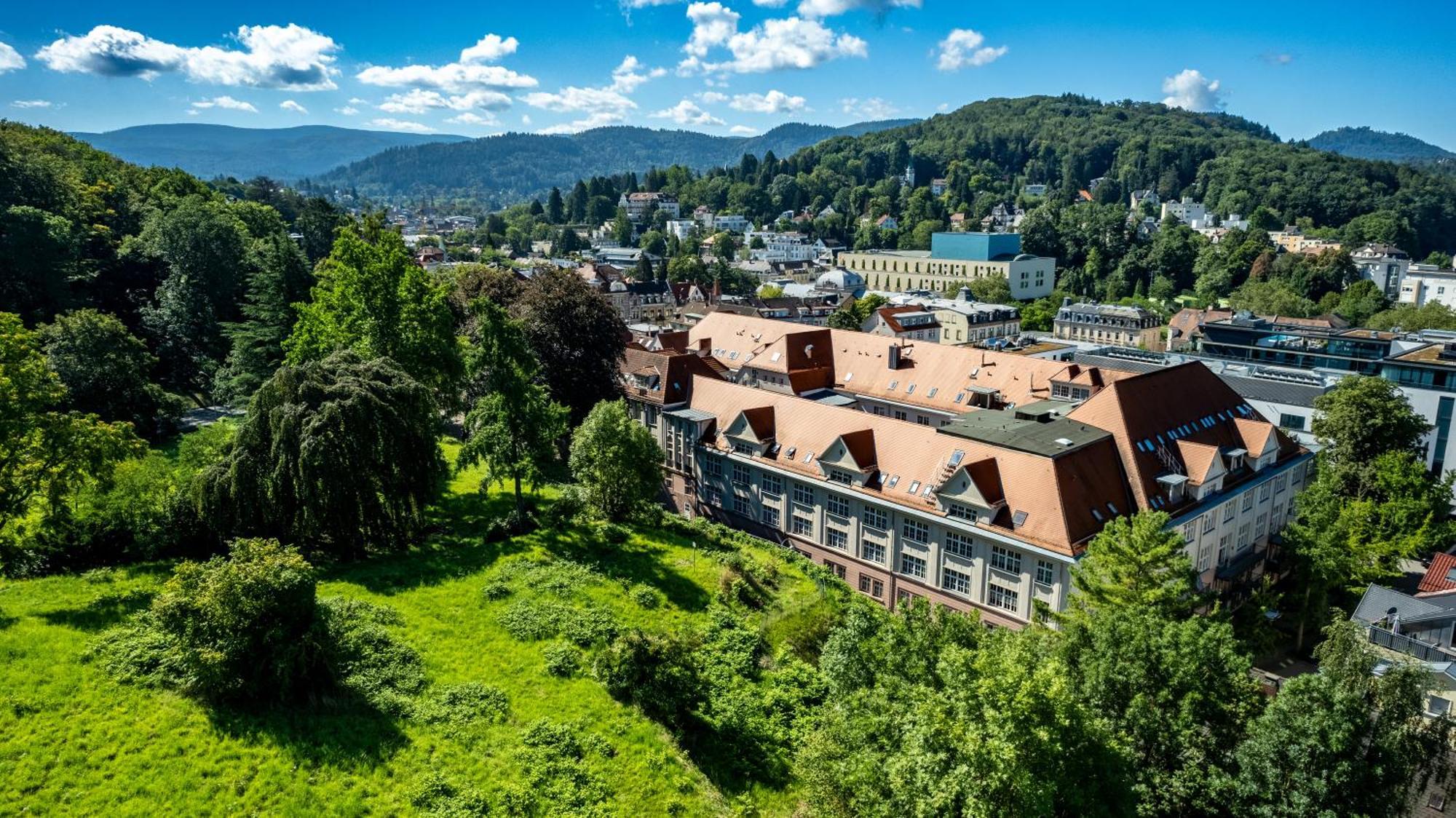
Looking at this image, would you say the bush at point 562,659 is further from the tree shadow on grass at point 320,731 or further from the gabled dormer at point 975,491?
the gabled dormer at point 975,491

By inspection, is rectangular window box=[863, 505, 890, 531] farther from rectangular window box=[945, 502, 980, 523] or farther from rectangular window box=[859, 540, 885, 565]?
rectangular window box=[945, 502, 980, 523]

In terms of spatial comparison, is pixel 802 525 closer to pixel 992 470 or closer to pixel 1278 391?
pixel 992 470

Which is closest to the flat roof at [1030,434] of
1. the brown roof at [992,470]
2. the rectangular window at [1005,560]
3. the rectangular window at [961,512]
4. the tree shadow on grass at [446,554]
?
the brown roof at [992,470]

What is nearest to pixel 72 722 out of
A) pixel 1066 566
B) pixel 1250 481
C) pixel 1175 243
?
pixel 1066 566

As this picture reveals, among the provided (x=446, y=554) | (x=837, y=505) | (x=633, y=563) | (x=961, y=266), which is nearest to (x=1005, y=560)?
(x=837, y=505)

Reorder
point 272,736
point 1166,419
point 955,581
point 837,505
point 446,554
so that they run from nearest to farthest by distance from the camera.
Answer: point 272,736 → point 446,554 → point 955,581 → point 1166,419 → point 837,505

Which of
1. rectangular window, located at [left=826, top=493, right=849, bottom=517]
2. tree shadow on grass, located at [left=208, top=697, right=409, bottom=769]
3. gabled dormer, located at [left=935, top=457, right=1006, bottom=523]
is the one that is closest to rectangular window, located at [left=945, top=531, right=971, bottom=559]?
gabled dormer, located at [left=935, top=457, right=1006, bottom=523]

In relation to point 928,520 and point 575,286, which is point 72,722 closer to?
point 928,520

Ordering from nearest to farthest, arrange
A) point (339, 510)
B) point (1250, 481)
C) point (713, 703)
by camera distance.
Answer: point (713, 703) → point (339, 510) → point (1250, 481)
